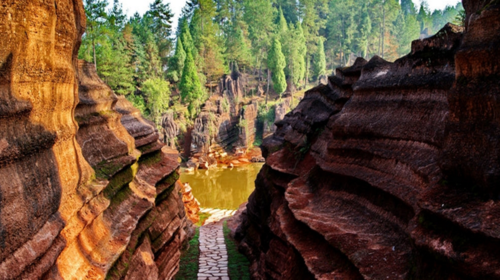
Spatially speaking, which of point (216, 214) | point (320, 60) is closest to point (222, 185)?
point (216, 214)

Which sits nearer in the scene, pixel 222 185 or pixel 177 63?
pixel 222 185

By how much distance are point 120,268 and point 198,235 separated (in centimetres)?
952

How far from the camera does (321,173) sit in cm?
788

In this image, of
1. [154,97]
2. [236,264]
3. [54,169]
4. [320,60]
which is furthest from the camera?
[320,60]

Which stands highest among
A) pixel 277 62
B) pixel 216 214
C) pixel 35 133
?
pixel 277 62

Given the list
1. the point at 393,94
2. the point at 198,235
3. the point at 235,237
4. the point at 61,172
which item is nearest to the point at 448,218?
the point at 393,94

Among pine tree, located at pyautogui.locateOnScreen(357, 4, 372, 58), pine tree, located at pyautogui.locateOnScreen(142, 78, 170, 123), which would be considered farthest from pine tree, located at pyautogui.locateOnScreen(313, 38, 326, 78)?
pine tree, located at pyautogui.locateOnScreen(142, 78, 170, 123)

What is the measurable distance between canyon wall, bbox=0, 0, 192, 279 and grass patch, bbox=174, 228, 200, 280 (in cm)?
299

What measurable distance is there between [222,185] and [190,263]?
1779 cm

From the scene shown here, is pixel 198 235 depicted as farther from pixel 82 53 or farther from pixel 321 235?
pixel 82 53

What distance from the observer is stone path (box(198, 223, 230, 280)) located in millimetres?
10255

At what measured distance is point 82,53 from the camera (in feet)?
81.8

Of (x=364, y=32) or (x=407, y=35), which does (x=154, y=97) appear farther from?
(x=407, y=35)

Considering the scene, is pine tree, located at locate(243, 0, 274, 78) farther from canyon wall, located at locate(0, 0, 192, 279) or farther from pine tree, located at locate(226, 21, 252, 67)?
canyon wall, located at locate(0, 0, 192, 279)
